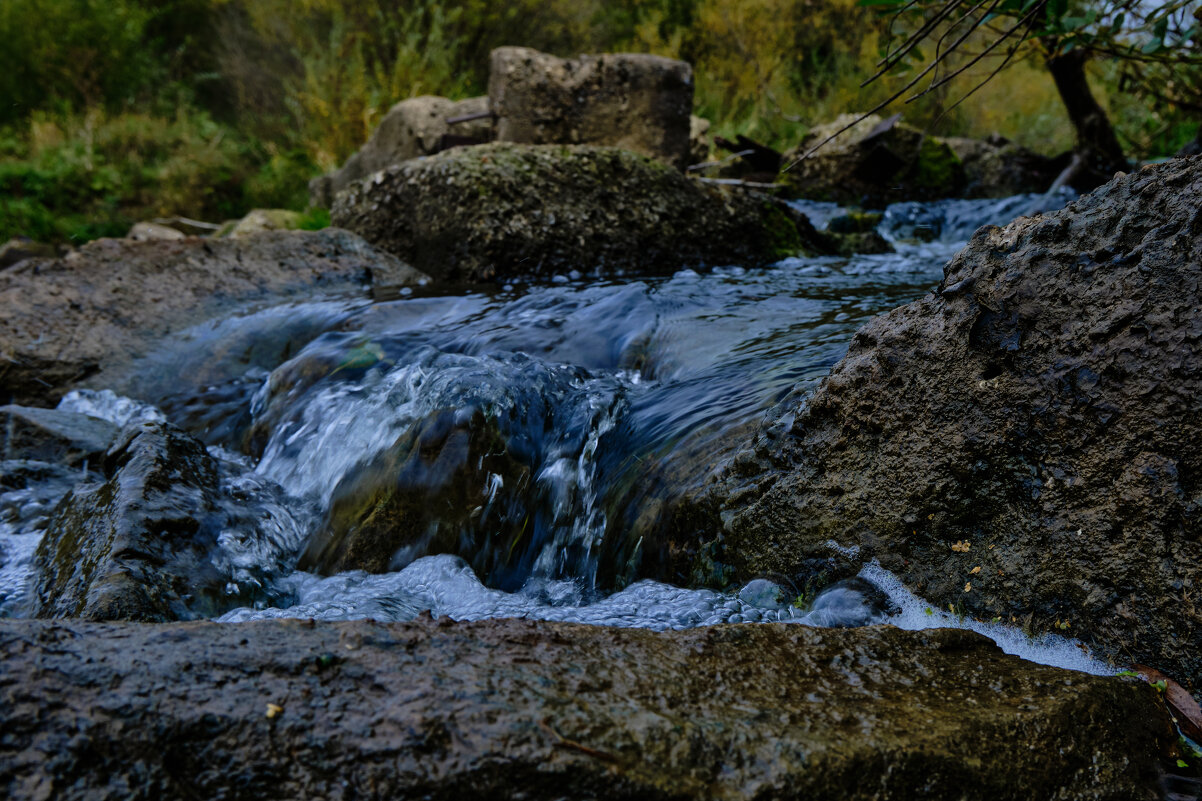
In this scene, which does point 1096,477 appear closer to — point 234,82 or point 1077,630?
point 1077,630

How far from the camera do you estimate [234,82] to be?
59.3 ft

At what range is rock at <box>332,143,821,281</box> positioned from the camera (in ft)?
17.4

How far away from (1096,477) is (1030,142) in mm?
14828

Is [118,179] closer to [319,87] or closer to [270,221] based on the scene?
[319,87]

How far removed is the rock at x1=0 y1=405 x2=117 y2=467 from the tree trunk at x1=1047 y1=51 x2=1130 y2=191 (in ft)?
27.3

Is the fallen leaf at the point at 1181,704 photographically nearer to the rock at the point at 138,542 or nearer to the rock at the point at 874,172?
the rock at the point at 138,542

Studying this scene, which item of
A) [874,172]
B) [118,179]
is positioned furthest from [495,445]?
[118,179]

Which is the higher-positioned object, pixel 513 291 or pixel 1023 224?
pixel 513 291

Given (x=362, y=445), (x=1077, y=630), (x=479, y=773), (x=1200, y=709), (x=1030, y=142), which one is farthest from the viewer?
(x=1030, y=142)

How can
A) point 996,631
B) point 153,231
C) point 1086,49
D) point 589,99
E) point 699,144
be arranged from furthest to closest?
point 699,144, point 153,231, point 589,99, point 1086,49, point 996,631

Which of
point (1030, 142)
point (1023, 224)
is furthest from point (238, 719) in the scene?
point (1030, 142)

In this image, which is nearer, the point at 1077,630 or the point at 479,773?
the point at 479,773

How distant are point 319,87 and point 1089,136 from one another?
9.63 metres

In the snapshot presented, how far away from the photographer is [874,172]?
948 centimetres
